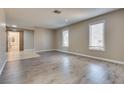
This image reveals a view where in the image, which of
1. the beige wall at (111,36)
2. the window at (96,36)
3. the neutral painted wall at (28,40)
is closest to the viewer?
the beige wall at (111,36)

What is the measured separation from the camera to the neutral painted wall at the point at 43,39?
8.69m

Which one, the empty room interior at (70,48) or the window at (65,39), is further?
the window at (65,39)

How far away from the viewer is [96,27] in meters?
5.21

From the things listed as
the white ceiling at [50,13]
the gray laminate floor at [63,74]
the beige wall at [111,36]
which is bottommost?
the gray laminate floor at [63,74]

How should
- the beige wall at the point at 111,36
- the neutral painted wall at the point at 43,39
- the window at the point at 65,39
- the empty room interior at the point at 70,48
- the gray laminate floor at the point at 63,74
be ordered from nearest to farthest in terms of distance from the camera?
the gray laminate floor at the point at 63,74 → the empty room interior at the point at 70,48 → the beige wall at the point at 111,36 → the window at the point at 65,39 → the neutral painted wall at the point at 43,39

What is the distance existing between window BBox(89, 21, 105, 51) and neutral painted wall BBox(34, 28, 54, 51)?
16.1 feet

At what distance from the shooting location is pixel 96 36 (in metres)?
5.24

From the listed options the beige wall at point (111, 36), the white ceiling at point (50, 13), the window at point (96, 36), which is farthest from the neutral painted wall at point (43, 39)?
the window at point (96, 36)

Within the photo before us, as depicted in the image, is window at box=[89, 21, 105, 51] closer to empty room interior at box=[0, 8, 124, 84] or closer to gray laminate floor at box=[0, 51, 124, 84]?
empty room interior at box=[0, 8, 124, 84]

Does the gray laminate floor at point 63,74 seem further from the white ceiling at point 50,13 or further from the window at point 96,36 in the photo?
the white ceiling at point 50,13

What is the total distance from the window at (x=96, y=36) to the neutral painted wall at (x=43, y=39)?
4922 millimetres

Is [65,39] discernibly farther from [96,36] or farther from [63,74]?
[63,74]
